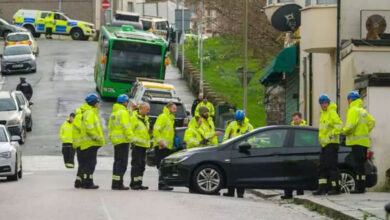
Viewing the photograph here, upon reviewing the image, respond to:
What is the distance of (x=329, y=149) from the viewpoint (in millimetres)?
21422

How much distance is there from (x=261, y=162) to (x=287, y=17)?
15105mm

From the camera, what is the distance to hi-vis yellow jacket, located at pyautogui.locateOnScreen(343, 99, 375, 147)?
21.2m

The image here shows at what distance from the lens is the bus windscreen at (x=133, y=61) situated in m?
53.8

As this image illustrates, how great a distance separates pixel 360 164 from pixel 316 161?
1.15 meters

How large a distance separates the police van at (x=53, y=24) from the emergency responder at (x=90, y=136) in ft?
202

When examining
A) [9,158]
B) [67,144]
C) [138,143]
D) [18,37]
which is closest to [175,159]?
[138,143]

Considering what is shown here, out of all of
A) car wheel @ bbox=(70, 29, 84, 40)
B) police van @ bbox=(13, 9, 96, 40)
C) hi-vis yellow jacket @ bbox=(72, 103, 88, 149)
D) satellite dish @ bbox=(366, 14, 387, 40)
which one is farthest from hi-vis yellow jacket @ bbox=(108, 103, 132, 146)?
car wheel @ bbox=(70, 29, 84, 40)

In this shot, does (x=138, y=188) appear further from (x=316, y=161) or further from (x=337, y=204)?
(x=337, y=204)

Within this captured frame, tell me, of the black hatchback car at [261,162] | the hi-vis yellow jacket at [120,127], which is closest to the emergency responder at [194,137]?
the black hatchback car at [261,162]

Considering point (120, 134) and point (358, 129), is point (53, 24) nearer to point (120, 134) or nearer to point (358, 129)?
point (120, 134)

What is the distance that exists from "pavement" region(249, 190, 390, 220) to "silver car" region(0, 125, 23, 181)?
23.4ft

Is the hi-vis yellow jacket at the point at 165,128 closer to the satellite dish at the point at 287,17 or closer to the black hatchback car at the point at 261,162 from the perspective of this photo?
the black hatchback car at the point at 261,162

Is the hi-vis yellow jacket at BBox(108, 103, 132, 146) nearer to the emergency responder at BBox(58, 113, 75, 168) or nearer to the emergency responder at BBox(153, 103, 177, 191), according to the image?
the emergency responder at BBox(153, 103, 177, 191)

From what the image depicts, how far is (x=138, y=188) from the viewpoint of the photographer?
2331 centimetres
